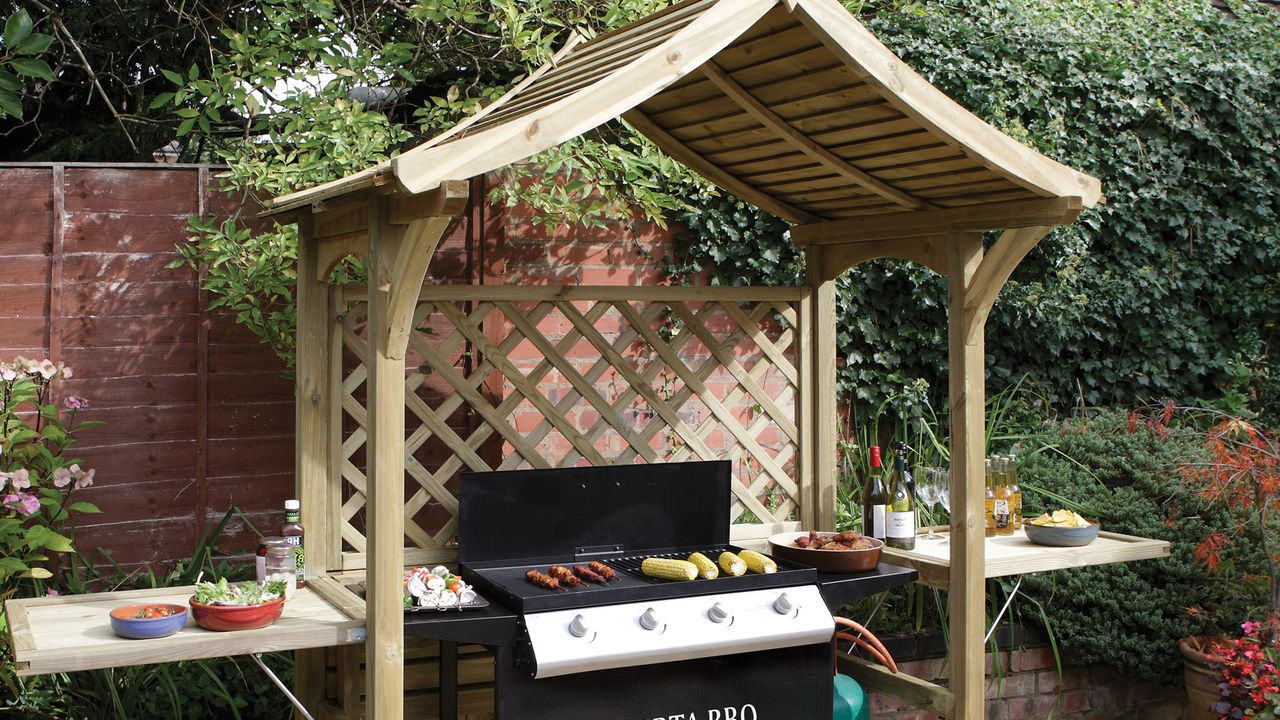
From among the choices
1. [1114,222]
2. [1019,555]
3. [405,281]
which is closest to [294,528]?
[405,281]

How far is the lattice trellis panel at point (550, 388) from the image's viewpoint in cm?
340

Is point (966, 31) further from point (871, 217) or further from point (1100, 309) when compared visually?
point (871, 217)

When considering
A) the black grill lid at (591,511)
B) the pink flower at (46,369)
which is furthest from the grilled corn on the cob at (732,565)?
the pink flower at (46,369)

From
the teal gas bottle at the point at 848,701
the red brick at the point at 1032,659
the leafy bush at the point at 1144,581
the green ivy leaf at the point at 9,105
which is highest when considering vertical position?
the green ivy leaf at the point at 9,105

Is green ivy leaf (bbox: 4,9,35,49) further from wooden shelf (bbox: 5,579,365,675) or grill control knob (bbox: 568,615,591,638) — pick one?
grill control knob (bbox: 568,615,591,638)

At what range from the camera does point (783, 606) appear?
306 cm

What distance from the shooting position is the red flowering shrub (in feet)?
12.6

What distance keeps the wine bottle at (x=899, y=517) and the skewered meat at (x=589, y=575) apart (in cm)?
107

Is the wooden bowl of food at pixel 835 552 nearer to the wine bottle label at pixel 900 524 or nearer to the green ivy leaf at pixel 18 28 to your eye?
the wine bottle label at pixel 900 524

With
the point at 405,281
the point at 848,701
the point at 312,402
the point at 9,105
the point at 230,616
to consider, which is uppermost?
the point at 9,105

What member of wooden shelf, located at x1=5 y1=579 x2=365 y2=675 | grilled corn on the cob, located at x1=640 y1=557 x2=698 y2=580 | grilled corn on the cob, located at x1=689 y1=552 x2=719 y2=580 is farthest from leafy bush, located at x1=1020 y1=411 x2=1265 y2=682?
wooden shelf, located at x1=5 y1=579 x2=365 y2=675

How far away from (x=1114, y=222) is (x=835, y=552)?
10.7 feet

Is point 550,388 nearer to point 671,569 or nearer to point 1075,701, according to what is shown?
point 671,569

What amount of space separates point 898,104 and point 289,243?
2259 mm
